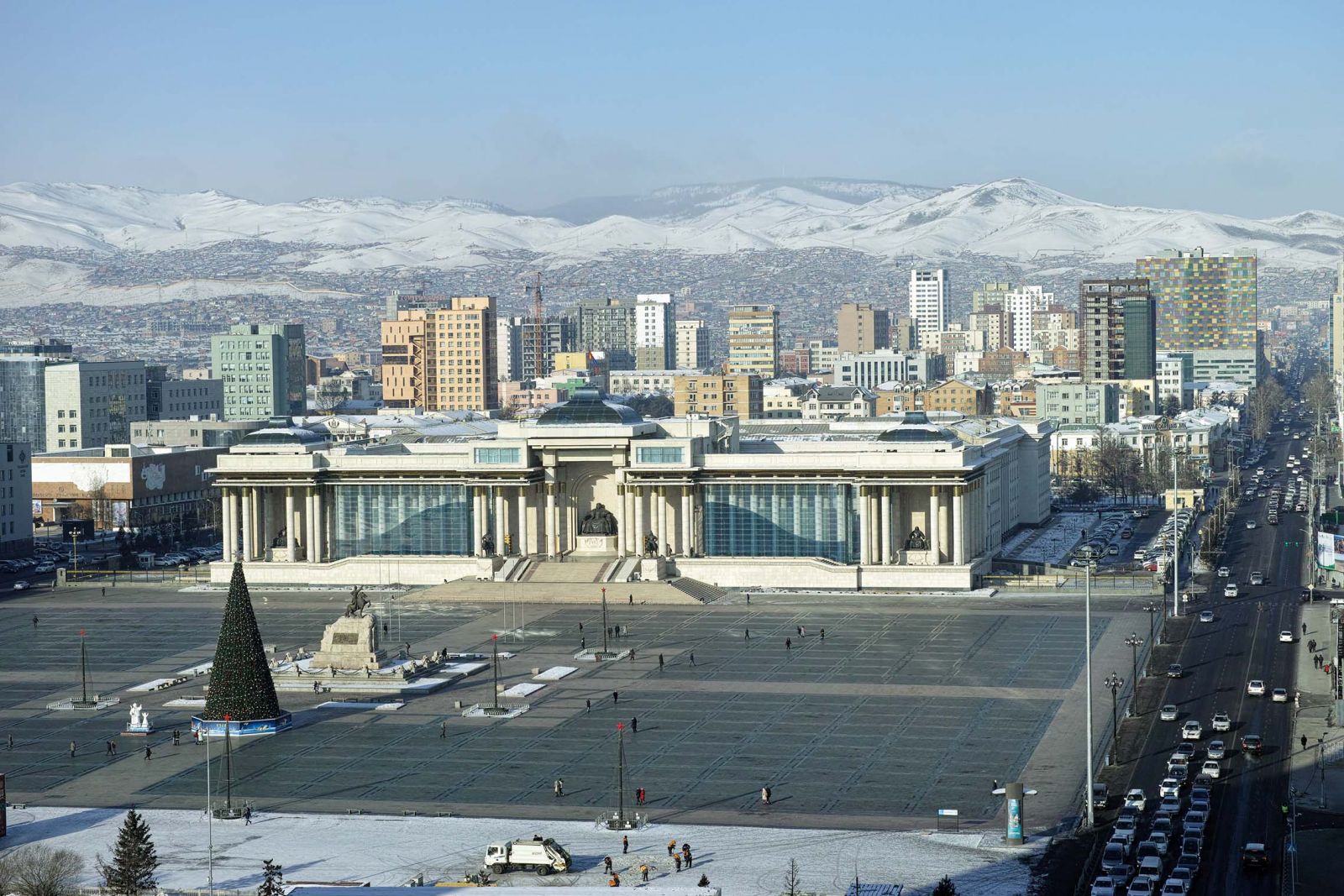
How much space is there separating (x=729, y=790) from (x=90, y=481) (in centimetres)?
10051

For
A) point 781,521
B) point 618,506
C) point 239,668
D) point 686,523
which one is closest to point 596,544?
point 618,506

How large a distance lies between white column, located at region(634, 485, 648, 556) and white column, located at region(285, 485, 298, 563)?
19.7 m

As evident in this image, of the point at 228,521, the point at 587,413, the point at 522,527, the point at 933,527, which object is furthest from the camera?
the point at 228,521

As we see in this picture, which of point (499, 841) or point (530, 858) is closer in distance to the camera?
point (530, 858)

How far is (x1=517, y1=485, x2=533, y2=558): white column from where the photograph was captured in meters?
117

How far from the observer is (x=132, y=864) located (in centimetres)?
5066

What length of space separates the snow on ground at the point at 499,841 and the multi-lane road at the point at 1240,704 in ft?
19.0

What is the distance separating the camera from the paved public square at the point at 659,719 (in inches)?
2463

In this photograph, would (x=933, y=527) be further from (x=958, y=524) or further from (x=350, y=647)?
(x=350, y=647)

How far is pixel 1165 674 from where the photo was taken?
81812mm

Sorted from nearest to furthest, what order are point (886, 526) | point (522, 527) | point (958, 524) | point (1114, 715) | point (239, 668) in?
point (1114, 715) → point (239, 668) → point (958, 524) → point (886, 526) → point (522, 527)

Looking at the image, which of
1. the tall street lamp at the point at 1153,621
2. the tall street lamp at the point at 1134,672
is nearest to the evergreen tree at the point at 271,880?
the tall street lamp at the point at 1134,672

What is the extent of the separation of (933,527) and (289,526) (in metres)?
36.1

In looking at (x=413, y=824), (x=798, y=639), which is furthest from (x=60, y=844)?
(x=798, y=639)
